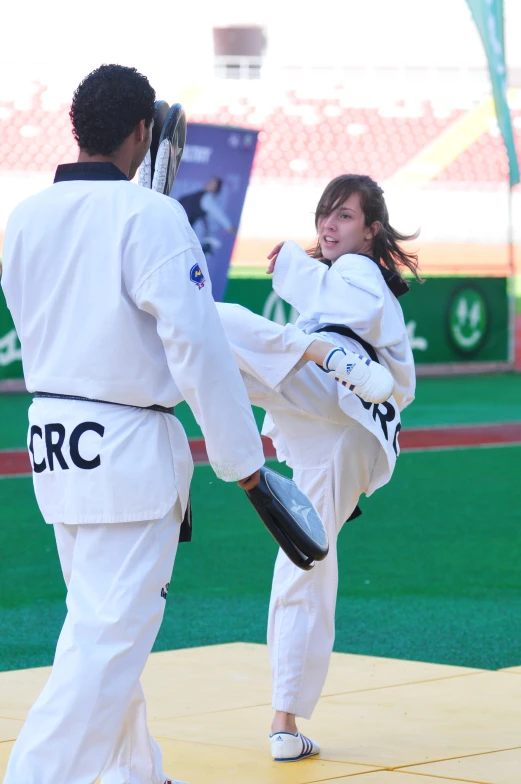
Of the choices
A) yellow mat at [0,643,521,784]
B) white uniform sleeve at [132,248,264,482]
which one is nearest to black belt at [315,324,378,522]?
white uniform sleeve at [132,248,264,482]

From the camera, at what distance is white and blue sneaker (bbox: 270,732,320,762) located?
147 inches

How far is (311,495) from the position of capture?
3.87 metres

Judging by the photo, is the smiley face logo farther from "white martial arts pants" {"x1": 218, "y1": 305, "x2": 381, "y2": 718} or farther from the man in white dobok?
the man in white dobok

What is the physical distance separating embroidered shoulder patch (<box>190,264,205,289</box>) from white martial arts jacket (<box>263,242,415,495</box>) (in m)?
0.92

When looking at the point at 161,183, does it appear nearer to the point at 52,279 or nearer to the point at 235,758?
the point at 52,279

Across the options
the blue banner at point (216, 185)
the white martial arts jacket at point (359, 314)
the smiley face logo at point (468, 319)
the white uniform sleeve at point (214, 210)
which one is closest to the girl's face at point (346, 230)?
the white martial arts jacket at point (359, 314)

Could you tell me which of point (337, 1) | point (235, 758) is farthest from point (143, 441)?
point (337, 1)

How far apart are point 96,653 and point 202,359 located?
0.72 m

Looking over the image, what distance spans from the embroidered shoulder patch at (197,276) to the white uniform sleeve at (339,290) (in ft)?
3.32

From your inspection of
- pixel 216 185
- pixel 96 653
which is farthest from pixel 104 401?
pixel 216 185

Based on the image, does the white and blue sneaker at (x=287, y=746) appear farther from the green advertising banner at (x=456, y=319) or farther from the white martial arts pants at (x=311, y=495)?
the green advertising banner at (x=456, y=319)

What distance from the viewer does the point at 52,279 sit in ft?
9.50

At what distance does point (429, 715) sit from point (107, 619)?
1.87 meters

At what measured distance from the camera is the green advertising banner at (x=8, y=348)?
15820 mm
